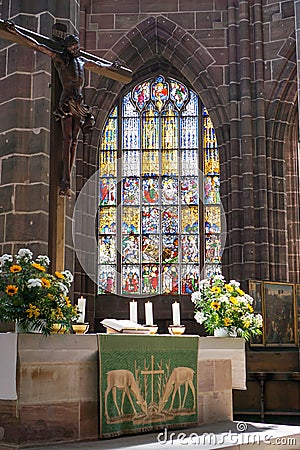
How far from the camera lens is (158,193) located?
15.4 meters

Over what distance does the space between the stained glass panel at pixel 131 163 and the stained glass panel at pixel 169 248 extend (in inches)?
63.1

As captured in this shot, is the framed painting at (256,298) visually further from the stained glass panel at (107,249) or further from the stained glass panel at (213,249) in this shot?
the stained glass panel at (107,249)

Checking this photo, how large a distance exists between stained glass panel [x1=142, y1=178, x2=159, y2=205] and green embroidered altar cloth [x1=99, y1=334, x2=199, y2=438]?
358 inches

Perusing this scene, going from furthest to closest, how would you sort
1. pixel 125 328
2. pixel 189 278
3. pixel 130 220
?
pixel 130 220
pixel 189 278
pixel 125 328

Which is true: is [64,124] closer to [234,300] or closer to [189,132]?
[234,300]

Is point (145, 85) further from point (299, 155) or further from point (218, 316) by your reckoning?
point (218, 316)

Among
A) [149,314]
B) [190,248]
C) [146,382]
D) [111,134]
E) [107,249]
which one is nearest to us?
[146,382]

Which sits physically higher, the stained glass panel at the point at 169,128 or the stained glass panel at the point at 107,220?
the stained glass panel at the point at 169,128

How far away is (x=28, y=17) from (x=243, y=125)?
27.0ft

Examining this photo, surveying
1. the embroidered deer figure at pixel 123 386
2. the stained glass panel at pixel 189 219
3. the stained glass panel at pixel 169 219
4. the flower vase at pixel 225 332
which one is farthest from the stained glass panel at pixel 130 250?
the embroidered deer figure at pixel 123 386

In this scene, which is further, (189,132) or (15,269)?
(189,132)

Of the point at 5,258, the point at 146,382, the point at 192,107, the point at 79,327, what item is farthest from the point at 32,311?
the point at 192,107

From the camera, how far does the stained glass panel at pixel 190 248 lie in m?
15.0

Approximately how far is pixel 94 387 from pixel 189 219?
984cm
